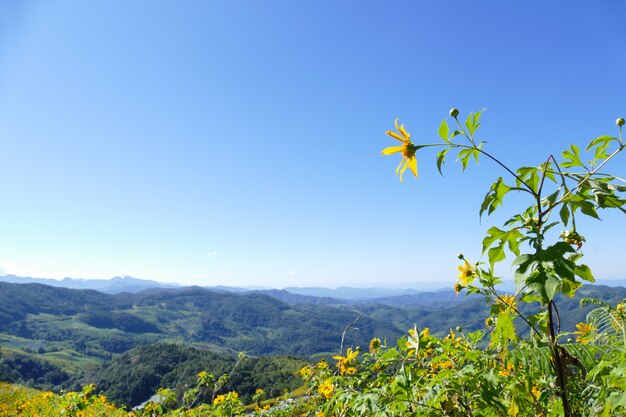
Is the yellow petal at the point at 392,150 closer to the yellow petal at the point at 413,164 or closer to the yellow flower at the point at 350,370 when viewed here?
the yellow petal at the point at 413,164

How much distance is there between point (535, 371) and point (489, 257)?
1.73 meters

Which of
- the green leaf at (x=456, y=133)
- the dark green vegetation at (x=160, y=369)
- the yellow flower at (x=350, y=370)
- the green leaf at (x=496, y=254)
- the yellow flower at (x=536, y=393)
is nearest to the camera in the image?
the green leaf at (x=496, y=254)

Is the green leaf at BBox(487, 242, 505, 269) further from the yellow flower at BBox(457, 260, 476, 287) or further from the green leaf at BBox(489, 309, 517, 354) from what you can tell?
the yellow flower at BBox(457, 260, 476, 287)

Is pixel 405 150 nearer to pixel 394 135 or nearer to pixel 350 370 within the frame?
pixel 394 135

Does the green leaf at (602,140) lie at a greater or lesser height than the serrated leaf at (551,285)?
greater

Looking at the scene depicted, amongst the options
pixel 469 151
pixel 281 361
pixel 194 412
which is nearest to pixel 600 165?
pixel 469 151

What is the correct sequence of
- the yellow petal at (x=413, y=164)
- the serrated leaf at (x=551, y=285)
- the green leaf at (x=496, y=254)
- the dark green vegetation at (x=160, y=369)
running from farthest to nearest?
the dark green vegetation at (x=160, y=369) → the yellow petal at (x=413, y=164) → the green leaf at (x=496, y=254) → the serrated leaf at (x=551, y=285)

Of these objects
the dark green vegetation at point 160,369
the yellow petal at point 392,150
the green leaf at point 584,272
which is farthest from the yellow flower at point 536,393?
the dark green vegetation at point 160,369

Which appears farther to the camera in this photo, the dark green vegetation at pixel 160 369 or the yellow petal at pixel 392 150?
the dark green vegetation at pixel 160 369

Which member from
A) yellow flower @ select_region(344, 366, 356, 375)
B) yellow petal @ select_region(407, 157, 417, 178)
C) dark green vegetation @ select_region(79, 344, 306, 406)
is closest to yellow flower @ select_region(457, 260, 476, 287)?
yellow petal @ select_region(407, 157, 417, 178)

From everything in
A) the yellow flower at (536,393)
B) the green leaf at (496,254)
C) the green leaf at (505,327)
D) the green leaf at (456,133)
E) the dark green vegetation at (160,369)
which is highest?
the green leaf at (456,133)

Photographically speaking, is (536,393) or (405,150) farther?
(536,393)

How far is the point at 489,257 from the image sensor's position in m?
1.63

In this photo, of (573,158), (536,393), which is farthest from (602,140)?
(536,393)
